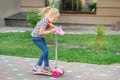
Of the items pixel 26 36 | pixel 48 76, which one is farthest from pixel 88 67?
pixel 26 36

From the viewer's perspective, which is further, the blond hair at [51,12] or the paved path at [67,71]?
the paved path at [67,71]

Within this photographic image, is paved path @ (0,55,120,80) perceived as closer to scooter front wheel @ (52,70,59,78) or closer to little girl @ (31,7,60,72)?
scooter front wheel @ (52,70,59,78)

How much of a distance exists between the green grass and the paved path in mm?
562

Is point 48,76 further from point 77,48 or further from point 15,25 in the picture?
point 15,25

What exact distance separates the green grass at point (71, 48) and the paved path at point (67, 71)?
56 cm

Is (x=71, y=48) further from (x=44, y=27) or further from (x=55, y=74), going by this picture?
(x=44, y=27)

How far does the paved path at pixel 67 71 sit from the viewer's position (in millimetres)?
7020

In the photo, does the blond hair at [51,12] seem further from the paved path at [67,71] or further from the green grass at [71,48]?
the green grass at [71,48]

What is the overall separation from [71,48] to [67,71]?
283 cm

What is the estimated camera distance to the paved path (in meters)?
7.02

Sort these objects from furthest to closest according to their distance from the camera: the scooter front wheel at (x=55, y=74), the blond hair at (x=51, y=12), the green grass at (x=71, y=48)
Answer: the green grass at (x=71, y=48) < the scooter front wheel at (x=55, y=74) < the blond hair at (x=51, y=12)

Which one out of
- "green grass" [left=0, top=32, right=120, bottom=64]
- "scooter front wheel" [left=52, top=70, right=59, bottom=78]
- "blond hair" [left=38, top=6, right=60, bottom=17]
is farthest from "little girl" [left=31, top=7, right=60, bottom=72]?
"green grass" [left=0, top=32, right=120, bottom=64]

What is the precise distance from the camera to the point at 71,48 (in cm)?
1034

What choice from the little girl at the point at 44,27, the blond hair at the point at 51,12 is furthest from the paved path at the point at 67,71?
the blond hair at the point at 51,12
